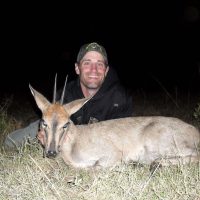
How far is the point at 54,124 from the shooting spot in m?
6.51

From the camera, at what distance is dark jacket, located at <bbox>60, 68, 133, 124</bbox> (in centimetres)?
850

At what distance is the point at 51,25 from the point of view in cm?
3197

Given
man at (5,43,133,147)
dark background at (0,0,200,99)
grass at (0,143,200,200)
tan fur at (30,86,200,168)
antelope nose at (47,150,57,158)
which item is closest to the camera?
grass at (0,143,200,200)

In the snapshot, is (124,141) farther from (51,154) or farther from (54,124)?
(51,154)

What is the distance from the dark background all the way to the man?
14.4m

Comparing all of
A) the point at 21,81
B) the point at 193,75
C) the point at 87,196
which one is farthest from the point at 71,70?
the point at 87,196

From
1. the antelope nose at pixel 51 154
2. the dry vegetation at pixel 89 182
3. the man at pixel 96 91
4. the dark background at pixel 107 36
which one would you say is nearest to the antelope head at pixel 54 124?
the antelope nose at pixel 51 154

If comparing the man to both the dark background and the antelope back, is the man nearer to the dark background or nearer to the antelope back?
the antelope back

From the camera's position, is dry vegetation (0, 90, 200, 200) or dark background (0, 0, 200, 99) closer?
dry vegetation (0, 90, 200, 200)

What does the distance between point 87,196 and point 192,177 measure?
54.4 inches

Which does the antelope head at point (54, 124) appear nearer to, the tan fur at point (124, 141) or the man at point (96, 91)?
the tan fur at point (124, 141)

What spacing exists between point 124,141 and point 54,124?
1303 mm

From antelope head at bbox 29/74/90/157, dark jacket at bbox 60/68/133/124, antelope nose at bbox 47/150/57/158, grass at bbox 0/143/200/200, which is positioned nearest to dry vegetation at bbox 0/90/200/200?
grass at bbox 0/143/200/200

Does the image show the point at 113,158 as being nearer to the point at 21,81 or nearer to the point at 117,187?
the point at 117,187
